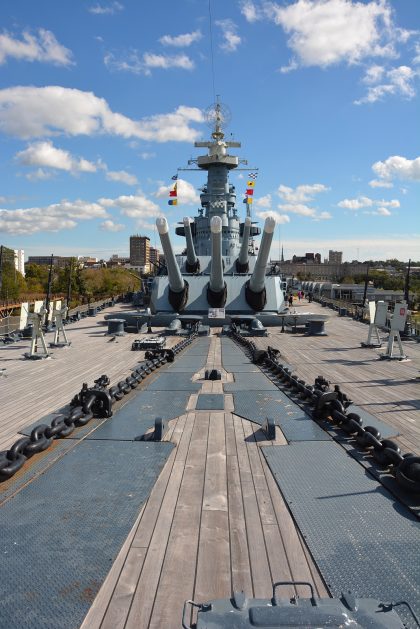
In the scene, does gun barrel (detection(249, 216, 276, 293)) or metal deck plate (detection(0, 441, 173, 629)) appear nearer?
metal deck plate (detection(0, 441, 173, 629))

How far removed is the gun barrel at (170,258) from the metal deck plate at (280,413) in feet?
25.1

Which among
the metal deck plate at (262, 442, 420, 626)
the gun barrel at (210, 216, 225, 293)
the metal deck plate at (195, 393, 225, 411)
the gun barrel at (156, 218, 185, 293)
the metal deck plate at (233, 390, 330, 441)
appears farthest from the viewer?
the gun barrel at (156, 218, 185, 293)

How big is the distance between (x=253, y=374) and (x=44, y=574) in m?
4.96

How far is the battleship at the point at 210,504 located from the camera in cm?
170

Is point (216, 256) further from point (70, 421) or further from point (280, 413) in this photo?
point (70, 421)

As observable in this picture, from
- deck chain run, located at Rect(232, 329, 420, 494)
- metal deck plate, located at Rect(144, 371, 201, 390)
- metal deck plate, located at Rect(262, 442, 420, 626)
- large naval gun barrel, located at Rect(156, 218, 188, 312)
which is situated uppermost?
large naval gun barrel, located at Rect(156, 218, 188, 312)

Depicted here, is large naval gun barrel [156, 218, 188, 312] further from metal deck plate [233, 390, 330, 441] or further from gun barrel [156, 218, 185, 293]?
metal deck plate [233, 390, 330, 441]

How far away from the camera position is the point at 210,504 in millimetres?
2570

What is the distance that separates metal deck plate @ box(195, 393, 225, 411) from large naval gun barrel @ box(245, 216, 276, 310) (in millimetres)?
7665

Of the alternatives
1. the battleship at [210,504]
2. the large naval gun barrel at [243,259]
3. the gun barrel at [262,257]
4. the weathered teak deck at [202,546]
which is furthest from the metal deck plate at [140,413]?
the large naval gun barrel at [243,259]

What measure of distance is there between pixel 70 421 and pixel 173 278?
406 inches

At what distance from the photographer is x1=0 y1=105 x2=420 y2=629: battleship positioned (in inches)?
67.1

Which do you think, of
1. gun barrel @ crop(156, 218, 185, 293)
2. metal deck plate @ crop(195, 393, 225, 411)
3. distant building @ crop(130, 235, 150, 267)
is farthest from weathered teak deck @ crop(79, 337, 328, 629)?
distant building @ crop(130, 235, 150, 267)

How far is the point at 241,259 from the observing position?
53.5 ft
